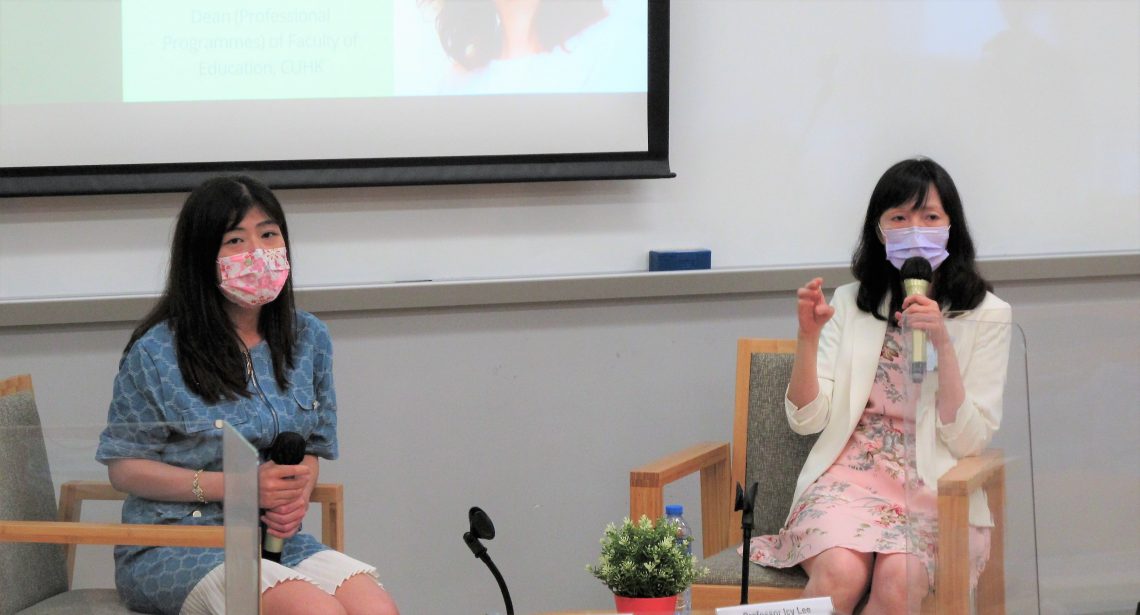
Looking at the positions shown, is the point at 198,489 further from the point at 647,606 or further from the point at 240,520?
the point at 647,606

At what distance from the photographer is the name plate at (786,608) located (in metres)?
1.93

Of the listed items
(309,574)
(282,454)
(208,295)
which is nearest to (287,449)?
(282,454)

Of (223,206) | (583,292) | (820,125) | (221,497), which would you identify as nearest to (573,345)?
(583,292)

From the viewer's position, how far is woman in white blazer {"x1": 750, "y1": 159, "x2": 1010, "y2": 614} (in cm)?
250

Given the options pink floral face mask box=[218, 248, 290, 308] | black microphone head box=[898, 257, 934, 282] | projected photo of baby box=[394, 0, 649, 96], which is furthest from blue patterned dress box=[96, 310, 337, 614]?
black microphone head box=[898, 257, 934, 282]

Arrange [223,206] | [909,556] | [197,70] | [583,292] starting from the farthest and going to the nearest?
[583,292]
[197,70]
[223,206]
[909,556]

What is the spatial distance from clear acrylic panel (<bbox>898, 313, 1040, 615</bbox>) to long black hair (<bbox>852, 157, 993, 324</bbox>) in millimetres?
746

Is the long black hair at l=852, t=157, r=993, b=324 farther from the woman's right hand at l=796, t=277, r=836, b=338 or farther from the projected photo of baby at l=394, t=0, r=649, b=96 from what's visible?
the projected photo of baby at l=394, t=0, r=649, b=96

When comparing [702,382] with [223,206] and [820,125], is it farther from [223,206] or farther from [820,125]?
[223,206]

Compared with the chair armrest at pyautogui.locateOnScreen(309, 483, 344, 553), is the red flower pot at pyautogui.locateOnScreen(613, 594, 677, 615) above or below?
below

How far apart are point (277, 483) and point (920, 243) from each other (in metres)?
1.43

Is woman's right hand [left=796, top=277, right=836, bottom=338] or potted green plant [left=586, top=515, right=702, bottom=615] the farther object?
woman's right hand [left=796, top=277, right=836, bottom=338]

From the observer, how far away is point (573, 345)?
3391 mm

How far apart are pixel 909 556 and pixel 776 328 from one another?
1.56 meters
